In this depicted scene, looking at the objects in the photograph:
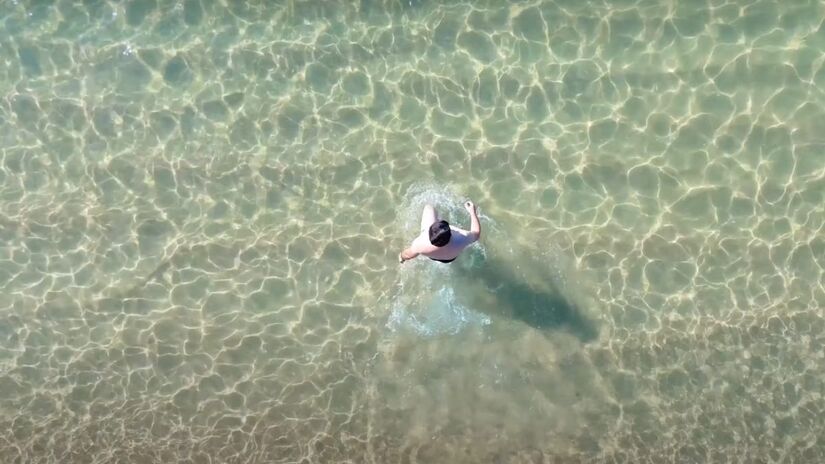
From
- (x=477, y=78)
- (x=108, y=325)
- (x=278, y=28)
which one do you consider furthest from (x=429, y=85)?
(x=108, y=325)

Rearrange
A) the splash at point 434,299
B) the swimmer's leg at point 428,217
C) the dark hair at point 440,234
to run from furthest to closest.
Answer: the splash at point 434,299 < the swimmer's leg at point 428,217 < the dark hair at point 440,234

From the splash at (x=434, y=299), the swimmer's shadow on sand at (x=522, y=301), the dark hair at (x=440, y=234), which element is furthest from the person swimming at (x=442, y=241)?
the swimmer's shadow on sand at (x=522, y=301)

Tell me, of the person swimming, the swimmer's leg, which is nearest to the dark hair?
the person swimming

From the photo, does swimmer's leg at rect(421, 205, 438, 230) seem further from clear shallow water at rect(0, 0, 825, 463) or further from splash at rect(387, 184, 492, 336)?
clear shallow water at rect(0, 0, 825, 463)

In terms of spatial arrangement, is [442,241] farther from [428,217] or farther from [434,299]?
[434,299]

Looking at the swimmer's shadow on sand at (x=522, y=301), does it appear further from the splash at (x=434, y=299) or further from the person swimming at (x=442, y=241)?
the person swimming at (x=442, y=241)

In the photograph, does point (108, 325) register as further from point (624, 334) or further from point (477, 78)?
point (624, 334)
